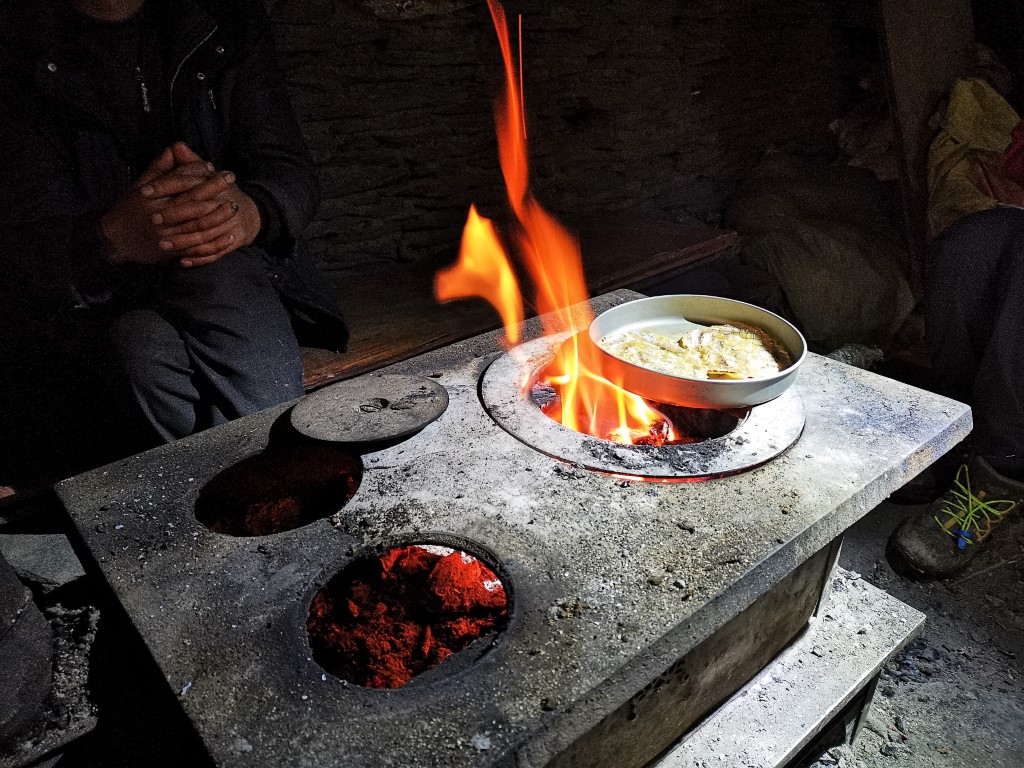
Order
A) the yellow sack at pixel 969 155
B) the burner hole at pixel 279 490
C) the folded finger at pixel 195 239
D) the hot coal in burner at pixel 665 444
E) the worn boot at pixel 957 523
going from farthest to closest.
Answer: the yellow sack at pixel 969 155, the worn boot at pixel 957 523, the folded finger at pixel 195 239, the hot coal in burner at pixel 665 444, the burner hole at pixel 279 490

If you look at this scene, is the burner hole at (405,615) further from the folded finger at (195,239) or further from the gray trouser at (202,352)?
the folded finger at (195,239)

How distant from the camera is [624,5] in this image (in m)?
4.42

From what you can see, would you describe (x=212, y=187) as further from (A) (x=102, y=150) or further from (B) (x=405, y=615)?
(B) (x=405, y=615)

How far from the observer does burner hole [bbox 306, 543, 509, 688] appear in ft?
3.56

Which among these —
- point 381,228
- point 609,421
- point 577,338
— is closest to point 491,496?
point 609,421

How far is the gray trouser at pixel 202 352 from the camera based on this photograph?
2271 mm

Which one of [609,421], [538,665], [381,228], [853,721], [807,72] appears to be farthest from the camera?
[807,72]

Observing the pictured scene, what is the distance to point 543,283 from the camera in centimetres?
352

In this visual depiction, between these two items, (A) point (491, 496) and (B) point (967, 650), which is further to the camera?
(B) point (967, 650)

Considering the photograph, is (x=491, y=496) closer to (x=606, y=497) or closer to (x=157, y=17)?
(x=606, y=497)

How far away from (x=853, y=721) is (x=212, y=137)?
3.12 m

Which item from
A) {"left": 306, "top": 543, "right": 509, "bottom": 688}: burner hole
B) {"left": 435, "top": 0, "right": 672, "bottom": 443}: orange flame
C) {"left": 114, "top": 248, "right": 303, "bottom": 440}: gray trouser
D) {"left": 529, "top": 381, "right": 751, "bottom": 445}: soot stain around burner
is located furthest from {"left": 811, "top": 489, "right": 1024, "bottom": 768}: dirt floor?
{"left": 114, "top": 248, "right": 303, "bottom": 440}: gray trouser

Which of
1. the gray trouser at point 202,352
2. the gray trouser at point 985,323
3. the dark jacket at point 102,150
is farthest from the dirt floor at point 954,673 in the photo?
the dark jacket at point 102,150

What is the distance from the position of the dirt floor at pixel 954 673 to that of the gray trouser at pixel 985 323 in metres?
0.47
